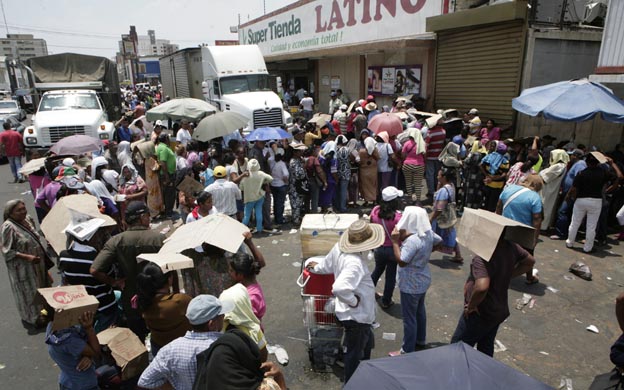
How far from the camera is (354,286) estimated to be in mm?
3387

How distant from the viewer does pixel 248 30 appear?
30.8 m

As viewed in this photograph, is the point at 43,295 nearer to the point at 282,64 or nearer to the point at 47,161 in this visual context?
the point at 47,161

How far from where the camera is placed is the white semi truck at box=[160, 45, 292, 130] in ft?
47.0

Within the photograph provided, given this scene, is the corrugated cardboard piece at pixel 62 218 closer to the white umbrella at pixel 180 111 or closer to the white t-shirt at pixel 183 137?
the white t-shirt at pixel 183 137

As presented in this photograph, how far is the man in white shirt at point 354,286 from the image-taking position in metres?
3.40

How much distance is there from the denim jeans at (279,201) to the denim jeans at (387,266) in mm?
3368

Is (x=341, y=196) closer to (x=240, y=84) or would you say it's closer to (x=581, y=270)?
→ (x=581, y=270)

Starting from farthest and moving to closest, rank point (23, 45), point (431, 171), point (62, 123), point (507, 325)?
point (23, 45)
point (62, 123)
point (431, 171)
point (507, 325)

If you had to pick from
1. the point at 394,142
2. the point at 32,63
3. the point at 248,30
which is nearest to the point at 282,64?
the point at 248,30

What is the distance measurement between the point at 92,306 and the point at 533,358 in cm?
444

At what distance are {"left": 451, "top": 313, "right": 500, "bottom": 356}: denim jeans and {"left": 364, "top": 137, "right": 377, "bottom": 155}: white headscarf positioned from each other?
536cm

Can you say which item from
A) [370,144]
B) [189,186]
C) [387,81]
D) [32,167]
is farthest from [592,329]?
[387,81]

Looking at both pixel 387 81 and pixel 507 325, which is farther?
pixel 387 81

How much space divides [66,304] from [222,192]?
3.56m
